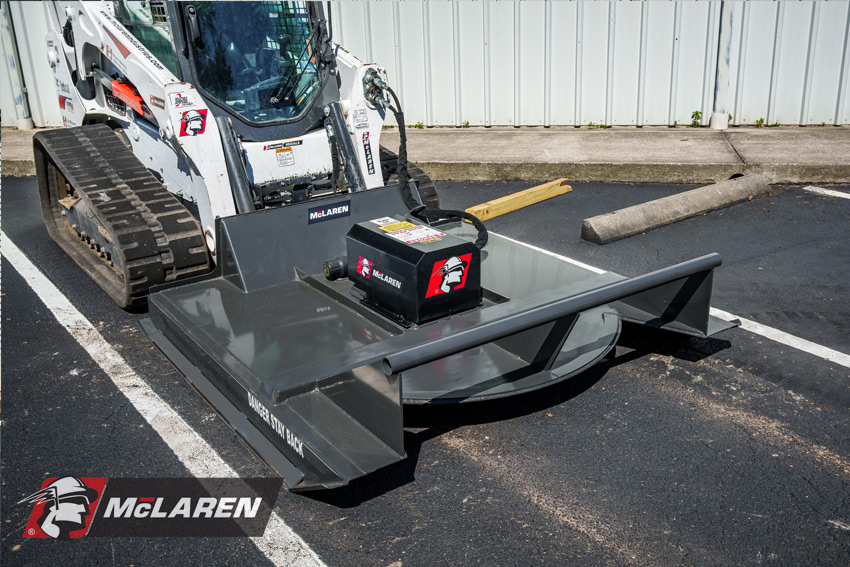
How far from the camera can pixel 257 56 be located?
234 inches

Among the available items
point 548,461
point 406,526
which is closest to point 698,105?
point 548,461

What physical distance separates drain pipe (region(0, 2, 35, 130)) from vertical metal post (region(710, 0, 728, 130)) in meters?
10.3

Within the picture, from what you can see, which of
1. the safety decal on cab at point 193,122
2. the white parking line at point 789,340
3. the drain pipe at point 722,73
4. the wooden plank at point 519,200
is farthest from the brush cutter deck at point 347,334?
the drain pipe at point 722,73

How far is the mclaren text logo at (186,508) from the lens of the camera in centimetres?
366

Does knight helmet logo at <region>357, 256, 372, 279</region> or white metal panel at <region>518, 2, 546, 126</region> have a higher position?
white metal panel at <region>518, 2, 546, 126</region>

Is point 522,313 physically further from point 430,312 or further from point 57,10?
point 57,10

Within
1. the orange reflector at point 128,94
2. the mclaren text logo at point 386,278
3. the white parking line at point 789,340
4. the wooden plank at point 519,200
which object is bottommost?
the white parking line at point 789,340

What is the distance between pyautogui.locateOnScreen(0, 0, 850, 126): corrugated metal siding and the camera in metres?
10.2

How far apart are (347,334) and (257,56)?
99.6 inches

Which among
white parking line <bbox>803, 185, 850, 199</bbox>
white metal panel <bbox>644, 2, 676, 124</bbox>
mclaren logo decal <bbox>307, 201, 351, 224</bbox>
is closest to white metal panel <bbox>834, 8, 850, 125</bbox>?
white metal panel <bbox>644, 2, 676, 124</bbox>

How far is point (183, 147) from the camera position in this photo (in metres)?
5.47

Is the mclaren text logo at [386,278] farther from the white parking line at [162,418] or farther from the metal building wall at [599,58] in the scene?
the metal building wall at [599,58]

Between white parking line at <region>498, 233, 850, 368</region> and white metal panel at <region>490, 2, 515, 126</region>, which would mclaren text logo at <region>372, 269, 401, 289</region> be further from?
white metal panel at <region>490, 2, 515, 126</region>

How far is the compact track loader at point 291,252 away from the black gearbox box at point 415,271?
1 cm
